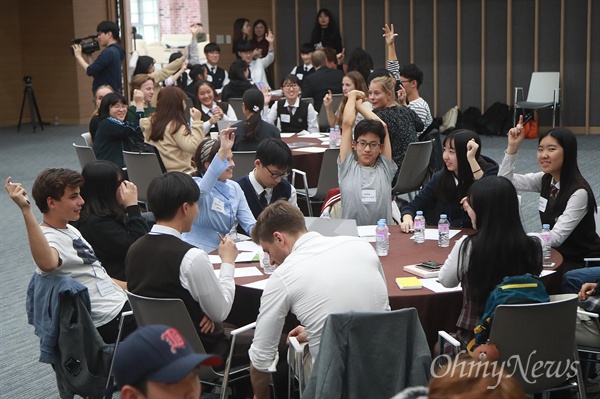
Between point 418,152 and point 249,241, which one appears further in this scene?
point 418,152

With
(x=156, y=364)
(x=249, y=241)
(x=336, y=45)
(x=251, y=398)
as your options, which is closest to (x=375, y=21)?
(x=336, y=45)

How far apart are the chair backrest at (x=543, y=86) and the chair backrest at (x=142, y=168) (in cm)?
721

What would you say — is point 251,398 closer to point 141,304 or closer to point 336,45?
point 141,304

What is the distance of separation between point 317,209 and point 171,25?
720 inches

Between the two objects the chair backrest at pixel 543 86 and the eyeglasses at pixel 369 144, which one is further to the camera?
the chair backrest at pixel 543 86

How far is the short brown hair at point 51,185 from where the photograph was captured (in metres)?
4.19

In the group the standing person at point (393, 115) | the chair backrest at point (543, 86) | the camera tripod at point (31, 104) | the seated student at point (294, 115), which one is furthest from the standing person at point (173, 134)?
the camera tripod at point (31, 104)

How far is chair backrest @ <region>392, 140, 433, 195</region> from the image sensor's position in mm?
7422

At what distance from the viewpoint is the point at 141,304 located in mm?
3680

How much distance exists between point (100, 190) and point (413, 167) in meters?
3.54

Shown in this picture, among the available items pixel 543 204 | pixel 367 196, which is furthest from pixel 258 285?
pixel 543 204

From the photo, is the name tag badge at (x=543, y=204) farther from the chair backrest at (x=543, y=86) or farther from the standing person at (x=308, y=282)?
the chair backrest at (x=543, y=86)

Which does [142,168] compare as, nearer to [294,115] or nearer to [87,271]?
[294,115]

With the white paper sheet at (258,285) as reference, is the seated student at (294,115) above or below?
above
